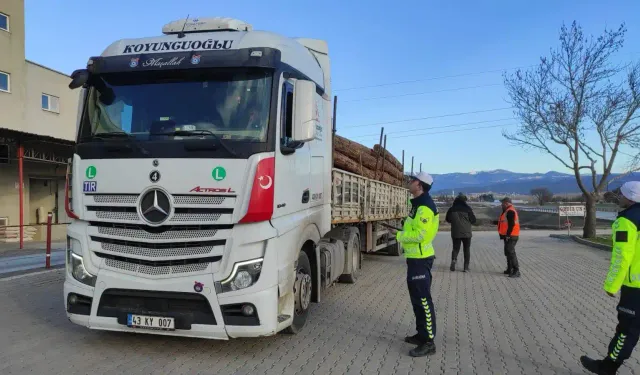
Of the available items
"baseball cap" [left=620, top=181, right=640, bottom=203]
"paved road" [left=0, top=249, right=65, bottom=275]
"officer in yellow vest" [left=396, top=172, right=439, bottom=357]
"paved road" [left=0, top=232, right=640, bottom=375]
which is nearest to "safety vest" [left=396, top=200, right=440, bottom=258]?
"officer in yellow vest" [left=396, top=172, right=439, bottom=357]

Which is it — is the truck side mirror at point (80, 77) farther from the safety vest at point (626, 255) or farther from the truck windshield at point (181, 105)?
the safety vest at point (626, 255)

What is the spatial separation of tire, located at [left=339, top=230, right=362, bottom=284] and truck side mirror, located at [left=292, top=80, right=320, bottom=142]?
11.3 ft

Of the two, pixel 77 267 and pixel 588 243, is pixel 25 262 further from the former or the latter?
pixel 588 243

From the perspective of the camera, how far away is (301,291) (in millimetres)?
5078

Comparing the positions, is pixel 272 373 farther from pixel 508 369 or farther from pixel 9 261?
pixel 9 261

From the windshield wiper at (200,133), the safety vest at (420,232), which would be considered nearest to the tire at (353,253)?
the safety vest at (420,232)

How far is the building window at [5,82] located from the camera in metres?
17.5

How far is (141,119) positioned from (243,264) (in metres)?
1.77

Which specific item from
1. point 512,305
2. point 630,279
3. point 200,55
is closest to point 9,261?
point 200,55

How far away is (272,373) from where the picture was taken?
4.16 m

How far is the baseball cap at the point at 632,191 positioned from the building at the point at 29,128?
16.0 meters

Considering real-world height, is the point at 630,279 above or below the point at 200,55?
below

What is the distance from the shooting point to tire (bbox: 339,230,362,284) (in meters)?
7.77

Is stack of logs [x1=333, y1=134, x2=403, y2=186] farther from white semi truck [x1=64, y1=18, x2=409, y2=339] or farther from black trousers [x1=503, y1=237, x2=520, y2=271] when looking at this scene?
black trousers [x1=503, y1=237, x2=520, y2=271]
